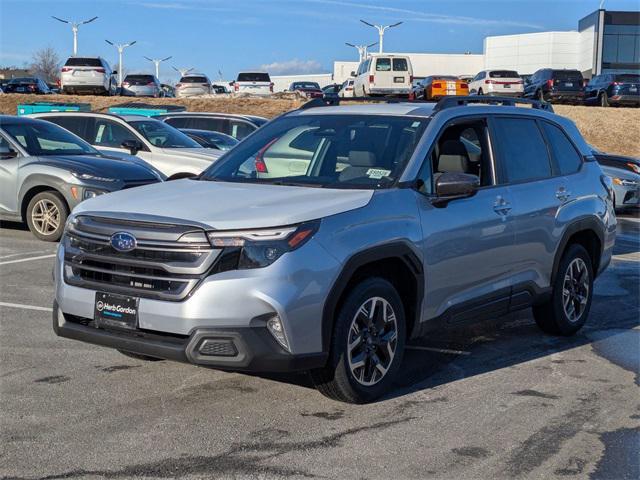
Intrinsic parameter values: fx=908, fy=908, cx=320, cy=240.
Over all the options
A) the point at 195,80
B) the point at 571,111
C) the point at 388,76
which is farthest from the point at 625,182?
the point at 195,80

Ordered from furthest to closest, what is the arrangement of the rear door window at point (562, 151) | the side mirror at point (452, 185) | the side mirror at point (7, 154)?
the side mirror at point (7, 154) → the rear door window at point (562, 151) → the side mirror at point (452, 185)

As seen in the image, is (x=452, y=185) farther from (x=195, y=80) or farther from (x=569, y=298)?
(x=195, y=80)

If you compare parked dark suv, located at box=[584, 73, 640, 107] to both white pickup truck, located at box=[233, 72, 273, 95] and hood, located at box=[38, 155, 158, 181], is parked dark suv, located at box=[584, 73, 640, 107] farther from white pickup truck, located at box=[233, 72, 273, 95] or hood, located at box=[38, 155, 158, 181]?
hood, located at box=[38, 155, 158, 181]

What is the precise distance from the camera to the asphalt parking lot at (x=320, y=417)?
14.7 ft

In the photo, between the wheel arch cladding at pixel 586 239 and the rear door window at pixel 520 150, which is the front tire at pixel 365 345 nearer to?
the rear door window at pixel 520 150

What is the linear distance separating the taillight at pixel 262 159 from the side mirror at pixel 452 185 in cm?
122

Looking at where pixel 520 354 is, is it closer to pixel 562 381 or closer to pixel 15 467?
pixel 562 381

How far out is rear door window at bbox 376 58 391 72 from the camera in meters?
38.8

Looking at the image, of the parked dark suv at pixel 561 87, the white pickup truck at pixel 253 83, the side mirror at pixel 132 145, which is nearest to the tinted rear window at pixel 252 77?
the white pickup truck at pixel 253 83

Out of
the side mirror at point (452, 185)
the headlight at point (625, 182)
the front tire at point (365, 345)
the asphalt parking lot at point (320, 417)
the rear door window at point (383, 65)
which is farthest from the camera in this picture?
the rear door window at point (383, 65)

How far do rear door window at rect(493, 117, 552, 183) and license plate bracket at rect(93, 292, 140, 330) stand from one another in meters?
3.03

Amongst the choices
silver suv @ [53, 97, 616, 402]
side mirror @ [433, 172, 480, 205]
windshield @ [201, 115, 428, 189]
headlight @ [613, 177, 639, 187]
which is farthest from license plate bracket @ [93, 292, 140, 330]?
headlight @ [613, 177, 639, 187]

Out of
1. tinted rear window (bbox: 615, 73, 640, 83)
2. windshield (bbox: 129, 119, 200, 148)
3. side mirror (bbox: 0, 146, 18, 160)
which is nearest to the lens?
side mirror (bbox: 0, 146, 18, 160)

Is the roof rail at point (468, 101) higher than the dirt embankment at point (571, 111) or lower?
higher
